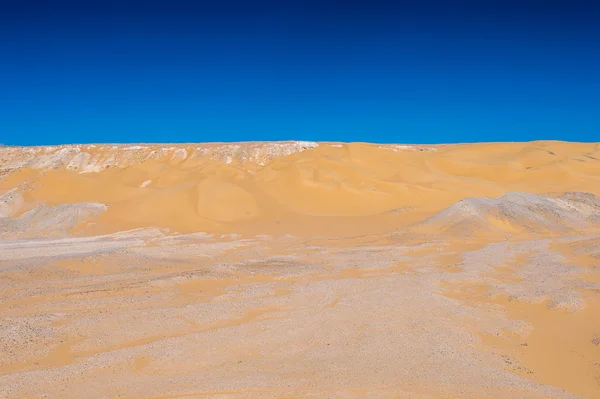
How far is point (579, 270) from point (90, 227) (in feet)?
72.2

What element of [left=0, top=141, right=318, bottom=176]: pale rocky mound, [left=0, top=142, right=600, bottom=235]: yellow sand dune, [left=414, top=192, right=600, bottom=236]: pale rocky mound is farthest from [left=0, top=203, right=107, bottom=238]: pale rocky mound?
[left=414, top=192, right=600, bottom=236]: pale rocky mound

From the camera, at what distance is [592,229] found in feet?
80.6

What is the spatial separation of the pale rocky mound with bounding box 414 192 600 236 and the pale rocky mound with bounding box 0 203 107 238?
57.5ft

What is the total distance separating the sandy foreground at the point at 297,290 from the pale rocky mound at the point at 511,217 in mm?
107

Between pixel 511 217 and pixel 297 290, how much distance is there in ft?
51.1

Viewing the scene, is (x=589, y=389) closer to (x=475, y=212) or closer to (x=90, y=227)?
(x=475, y=212)

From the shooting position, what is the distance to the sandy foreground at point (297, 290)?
750 cm

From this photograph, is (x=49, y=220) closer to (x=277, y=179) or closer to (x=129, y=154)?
(x=277, y=179)

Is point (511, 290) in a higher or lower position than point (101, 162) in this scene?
lower

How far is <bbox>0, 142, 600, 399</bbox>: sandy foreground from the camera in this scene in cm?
750

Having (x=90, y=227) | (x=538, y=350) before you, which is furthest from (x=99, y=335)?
(x=90, y=227)

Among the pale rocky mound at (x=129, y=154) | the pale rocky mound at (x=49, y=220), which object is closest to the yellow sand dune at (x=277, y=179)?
the pale rocky mound at (x=129, y=154)

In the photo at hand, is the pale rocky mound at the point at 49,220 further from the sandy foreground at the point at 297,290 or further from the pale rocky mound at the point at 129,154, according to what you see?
the pale rocky mound at the point at 129,154

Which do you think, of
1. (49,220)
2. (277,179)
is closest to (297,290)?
(49,220)
